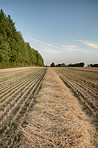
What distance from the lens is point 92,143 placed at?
1722mm

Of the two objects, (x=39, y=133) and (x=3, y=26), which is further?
(x=3, y=26)

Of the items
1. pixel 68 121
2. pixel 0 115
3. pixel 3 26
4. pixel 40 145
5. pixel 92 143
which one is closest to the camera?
pixel 40 145

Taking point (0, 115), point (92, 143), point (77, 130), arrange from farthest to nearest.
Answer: point (0, 115)
point (77, 130)
point (92, 143)

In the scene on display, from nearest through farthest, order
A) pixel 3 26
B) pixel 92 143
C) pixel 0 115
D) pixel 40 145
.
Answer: pixel 40 145, pixel 92 143, pixel 0 115, pixel 3 26

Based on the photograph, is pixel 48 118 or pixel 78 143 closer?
pixel 78 143

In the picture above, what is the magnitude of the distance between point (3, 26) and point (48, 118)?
32.3 meters

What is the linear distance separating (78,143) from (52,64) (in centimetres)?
14894

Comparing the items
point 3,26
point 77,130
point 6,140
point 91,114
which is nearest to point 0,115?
point 6,140

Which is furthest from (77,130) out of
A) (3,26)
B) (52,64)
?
(52,64)

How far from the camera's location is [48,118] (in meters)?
2.31

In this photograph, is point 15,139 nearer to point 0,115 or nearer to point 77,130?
point 0,115

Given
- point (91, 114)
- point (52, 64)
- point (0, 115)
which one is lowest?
point (91, 114)

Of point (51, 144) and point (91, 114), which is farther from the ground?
point (51, 144)

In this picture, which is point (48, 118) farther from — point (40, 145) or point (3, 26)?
point (3, 26)
